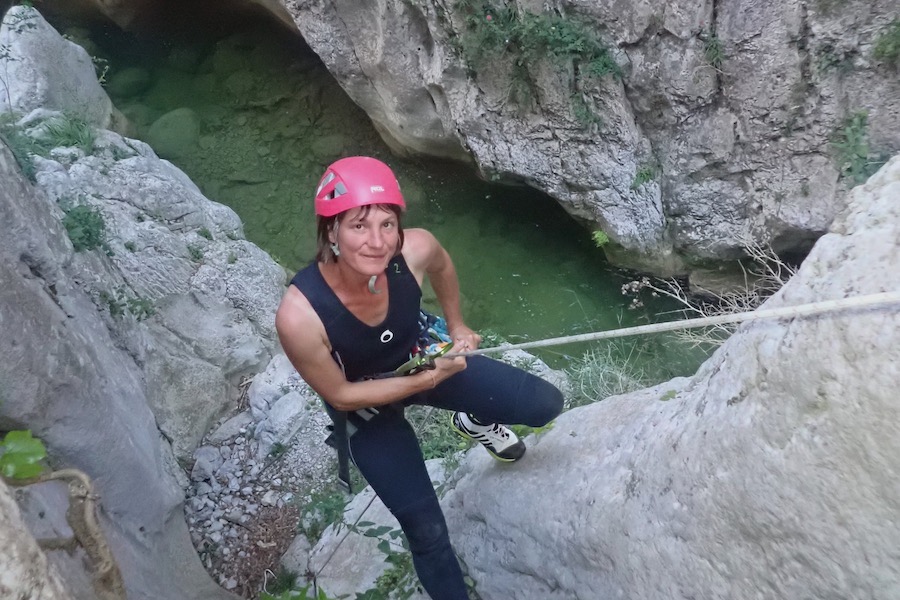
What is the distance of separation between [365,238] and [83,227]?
2.26m

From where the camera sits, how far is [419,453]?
197 centimetres

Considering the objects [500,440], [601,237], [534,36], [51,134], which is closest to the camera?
[500,440]

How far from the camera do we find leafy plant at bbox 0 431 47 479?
4.33 ft

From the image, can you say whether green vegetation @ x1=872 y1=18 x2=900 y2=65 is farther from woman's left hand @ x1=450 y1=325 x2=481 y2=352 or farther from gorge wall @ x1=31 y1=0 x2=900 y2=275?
woman's left hand @ x1=450 y1=325 x2=481 y2=352

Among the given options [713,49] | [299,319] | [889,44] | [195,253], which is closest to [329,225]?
[299,319]

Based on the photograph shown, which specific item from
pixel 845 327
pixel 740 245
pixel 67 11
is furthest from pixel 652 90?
pixel 67 11

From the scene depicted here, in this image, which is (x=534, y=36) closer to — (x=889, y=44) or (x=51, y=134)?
(x=889, y=44)

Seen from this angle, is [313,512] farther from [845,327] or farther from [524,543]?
[845,327]

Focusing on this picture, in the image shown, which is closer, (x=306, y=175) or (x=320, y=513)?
(x=320, y=513)

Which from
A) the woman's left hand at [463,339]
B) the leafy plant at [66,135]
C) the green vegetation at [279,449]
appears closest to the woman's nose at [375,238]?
the woman's left hand at [463,339]

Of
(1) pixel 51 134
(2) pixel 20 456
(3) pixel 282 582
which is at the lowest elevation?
(3) pixel 282 582

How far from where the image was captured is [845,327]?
0.90 m

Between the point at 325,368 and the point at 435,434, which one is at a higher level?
the point at 325,368

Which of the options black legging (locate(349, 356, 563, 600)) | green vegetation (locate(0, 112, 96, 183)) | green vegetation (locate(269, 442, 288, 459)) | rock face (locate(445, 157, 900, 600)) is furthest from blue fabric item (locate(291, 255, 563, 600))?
green vegetation (locate(0, 112, 96, 183))
